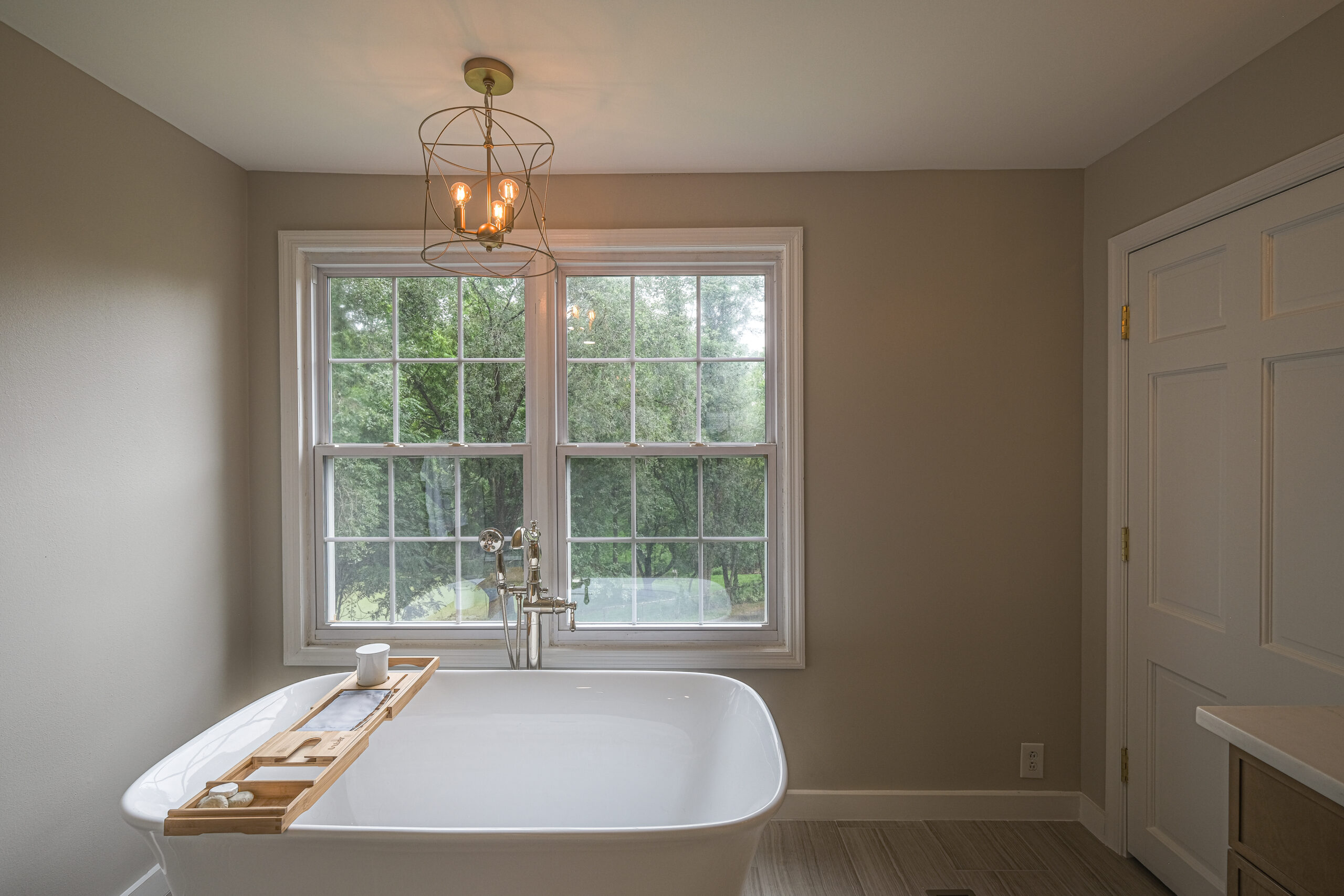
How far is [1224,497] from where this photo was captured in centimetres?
186

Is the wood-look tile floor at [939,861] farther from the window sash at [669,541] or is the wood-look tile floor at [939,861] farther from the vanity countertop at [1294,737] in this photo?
the vanity countertop at [1294,737]

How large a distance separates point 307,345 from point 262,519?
0.68m

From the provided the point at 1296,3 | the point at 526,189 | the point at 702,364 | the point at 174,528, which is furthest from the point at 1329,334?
the point at 174,528

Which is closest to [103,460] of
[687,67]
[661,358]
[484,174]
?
[484,174]

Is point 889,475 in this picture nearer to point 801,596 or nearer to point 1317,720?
point 801,596

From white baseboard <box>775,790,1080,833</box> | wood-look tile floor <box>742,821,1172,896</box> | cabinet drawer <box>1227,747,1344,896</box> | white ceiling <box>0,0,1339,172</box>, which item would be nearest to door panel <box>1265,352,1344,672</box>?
cabinet drawer <box>1227,747,1344,896</box>

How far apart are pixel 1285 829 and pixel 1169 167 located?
6.12 ft

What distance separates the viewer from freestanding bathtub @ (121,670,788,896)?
4.35ft

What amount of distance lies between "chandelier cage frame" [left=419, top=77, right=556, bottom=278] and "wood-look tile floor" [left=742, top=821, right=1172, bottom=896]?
2.15 metres

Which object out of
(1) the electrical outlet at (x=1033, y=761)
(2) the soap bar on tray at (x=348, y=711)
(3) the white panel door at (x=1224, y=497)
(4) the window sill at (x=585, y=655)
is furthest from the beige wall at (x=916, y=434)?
(2) the soap bar on tray at (x=348, y=711)

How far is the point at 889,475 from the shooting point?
8.07ft

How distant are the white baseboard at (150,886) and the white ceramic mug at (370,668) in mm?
762

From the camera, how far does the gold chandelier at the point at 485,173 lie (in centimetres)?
178

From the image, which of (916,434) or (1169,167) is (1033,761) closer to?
(916,434)
